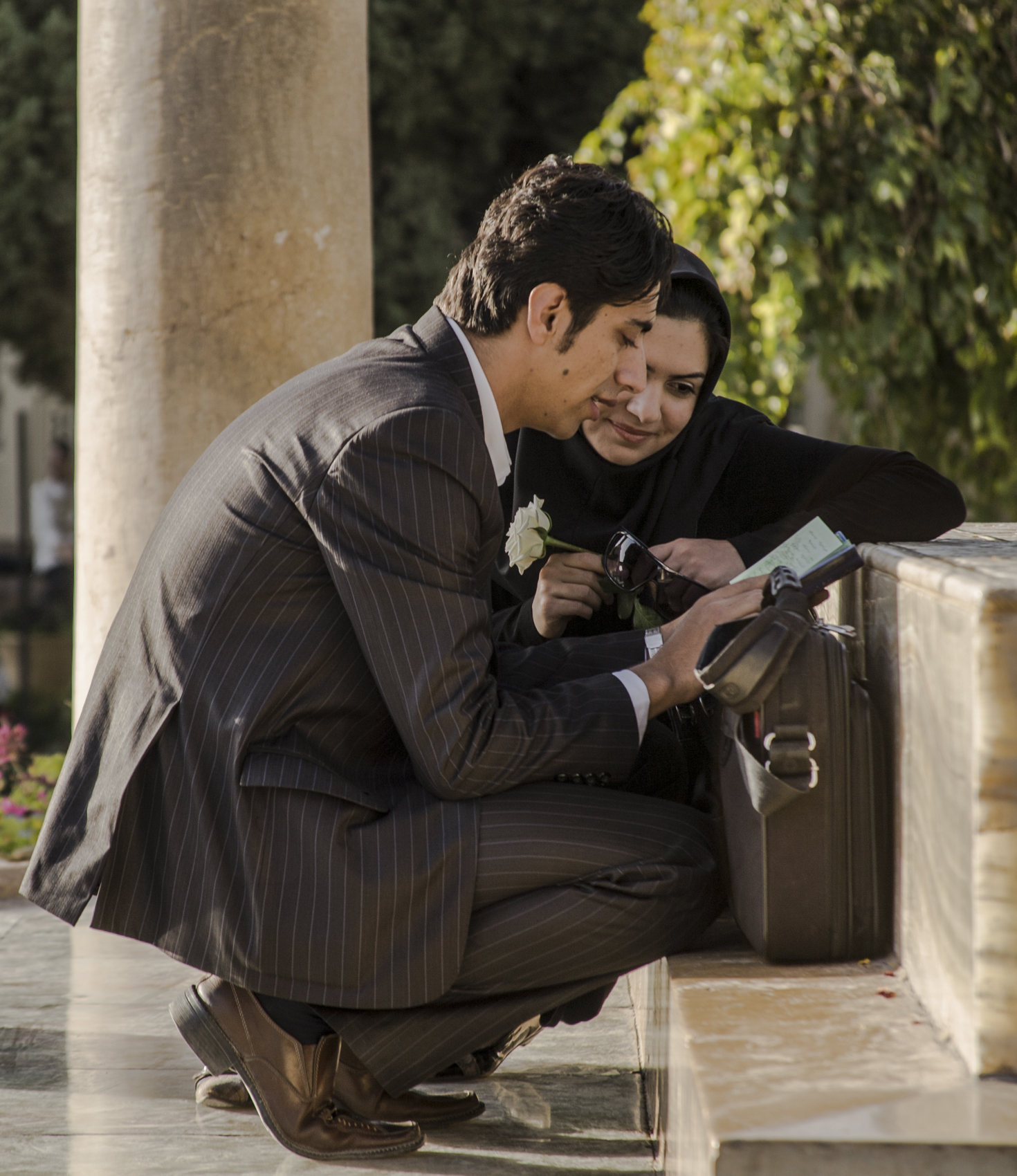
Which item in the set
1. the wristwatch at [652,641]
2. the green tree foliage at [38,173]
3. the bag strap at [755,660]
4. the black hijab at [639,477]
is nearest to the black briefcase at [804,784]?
the bag strap at [755,660]

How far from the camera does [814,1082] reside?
140cm

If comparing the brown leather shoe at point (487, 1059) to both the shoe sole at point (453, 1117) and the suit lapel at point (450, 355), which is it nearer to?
the shoe sole at point (453, 1117)

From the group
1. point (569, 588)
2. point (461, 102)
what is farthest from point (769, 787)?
point (461, 102)

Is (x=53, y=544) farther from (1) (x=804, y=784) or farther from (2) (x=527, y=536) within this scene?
(1) (x=804, y=784)

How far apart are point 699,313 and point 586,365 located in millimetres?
628

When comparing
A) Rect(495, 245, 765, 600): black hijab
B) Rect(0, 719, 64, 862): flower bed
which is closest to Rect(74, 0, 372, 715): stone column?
Rect(0, 719, 64, 862): flower bed

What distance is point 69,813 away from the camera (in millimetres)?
1997

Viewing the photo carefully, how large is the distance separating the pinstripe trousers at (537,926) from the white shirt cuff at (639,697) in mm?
142

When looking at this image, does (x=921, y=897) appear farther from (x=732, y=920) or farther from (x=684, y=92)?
(x=684, y=92)

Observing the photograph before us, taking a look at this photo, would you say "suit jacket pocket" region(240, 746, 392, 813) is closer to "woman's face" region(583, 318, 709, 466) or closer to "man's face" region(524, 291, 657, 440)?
"man's face" region(524, 291, 657, 440)

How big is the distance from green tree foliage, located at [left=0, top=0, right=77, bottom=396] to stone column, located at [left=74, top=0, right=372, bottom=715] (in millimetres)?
7639

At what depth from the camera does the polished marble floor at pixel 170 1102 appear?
196 cm

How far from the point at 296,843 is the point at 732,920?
30.0 inches

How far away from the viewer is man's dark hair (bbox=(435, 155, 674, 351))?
6.73ft
